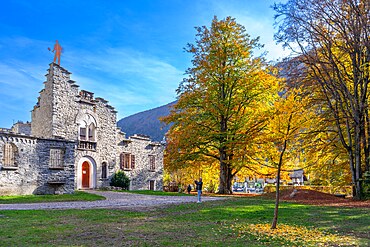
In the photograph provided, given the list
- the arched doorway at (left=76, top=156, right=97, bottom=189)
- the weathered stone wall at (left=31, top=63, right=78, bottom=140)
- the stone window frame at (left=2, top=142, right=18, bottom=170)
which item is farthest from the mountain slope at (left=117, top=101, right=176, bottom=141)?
the stone window frame at (left=2, top=142, right=18, bottom=170)

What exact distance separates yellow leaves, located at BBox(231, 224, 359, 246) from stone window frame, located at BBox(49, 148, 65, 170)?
16.7m

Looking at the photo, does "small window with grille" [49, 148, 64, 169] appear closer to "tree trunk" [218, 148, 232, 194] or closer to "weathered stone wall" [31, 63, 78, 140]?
"weathered stone wall" [31, 63, 78, 140]

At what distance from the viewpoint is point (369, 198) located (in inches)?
693

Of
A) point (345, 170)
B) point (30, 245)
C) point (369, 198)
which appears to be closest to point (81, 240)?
point (30, 245)

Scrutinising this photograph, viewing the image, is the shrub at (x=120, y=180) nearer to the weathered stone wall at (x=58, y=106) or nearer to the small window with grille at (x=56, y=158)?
the weathered stone wall at (x=58, y=106)

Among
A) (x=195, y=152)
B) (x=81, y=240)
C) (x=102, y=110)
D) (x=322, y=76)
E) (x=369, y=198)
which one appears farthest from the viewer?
(x=102, y=110)

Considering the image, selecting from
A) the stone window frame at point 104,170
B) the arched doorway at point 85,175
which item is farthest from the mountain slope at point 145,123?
the arched doorway at point 85,175

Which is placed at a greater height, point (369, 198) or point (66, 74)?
point (66, 74)

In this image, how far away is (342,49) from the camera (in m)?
18.7

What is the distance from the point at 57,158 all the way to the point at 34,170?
64.6 inches

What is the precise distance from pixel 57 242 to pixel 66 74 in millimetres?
24025

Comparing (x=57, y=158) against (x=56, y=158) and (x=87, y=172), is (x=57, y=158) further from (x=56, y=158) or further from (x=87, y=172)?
(x=87, y=172)

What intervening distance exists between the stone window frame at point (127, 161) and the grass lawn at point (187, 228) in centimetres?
2167

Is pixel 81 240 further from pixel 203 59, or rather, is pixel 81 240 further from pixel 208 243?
pixel 203 59
